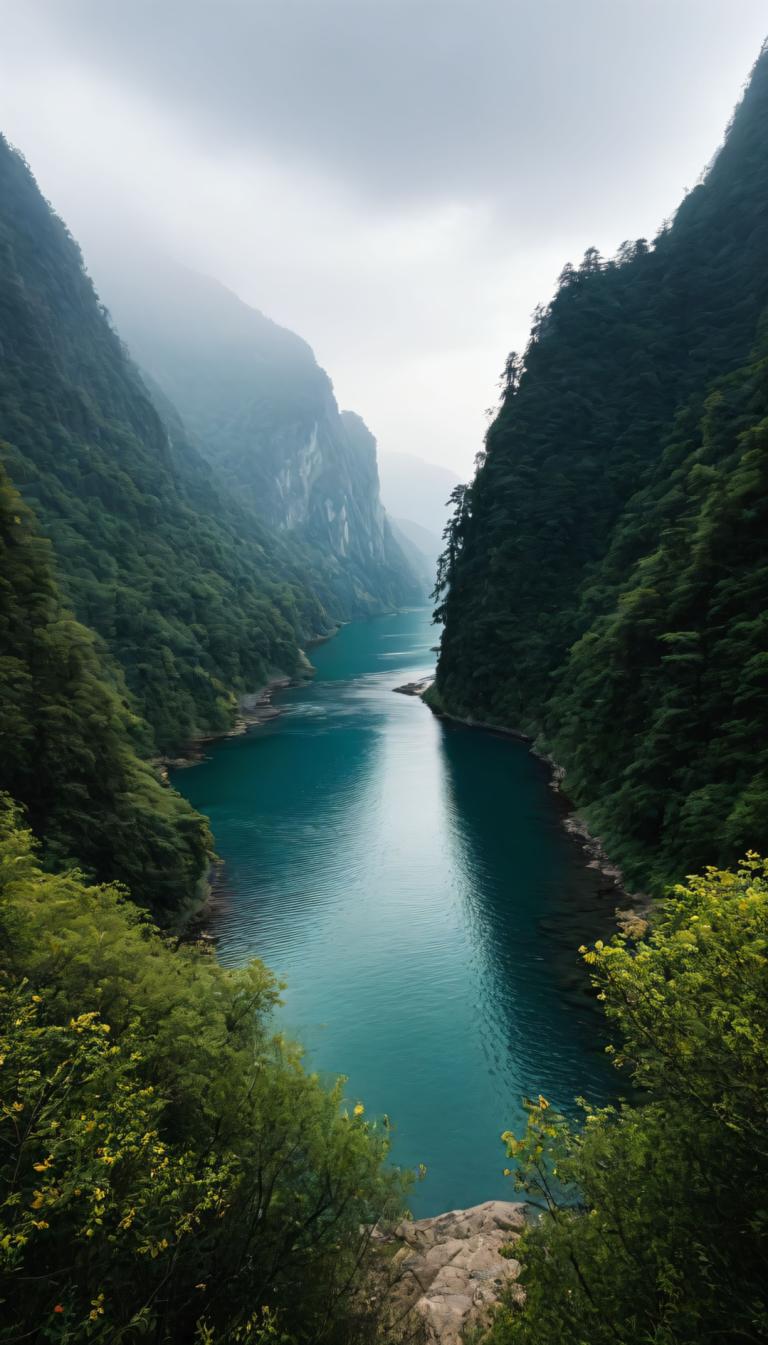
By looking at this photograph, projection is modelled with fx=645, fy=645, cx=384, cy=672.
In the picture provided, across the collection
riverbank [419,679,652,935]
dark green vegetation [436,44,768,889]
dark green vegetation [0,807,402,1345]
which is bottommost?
riverbank [419,679,652,935]

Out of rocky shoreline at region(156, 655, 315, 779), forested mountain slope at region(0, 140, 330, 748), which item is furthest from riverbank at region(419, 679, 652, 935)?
forested mountain slope at region(0, 140, 330, 748)

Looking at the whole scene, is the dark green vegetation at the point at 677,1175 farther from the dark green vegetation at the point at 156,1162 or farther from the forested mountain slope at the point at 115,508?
the forested mountain slope at the point at 115,508

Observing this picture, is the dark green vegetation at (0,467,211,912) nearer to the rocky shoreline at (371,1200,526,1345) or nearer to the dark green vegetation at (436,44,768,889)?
the rocky shoreline at (371,1200,526,1345)

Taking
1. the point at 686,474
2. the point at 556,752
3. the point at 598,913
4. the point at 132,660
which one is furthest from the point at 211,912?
the point at 686,474

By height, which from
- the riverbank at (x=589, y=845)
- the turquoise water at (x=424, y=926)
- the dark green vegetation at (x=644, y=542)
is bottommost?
the turquoise water at (x=424, y=926)

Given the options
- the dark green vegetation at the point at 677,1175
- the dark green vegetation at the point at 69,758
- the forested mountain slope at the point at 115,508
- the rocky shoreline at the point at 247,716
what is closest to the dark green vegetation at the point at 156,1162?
the dark green vegetation at the point at 677,1175

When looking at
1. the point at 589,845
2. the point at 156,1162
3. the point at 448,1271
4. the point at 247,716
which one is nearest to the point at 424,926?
the point at 589,845

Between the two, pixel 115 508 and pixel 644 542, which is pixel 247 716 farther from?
pixel 644 542
